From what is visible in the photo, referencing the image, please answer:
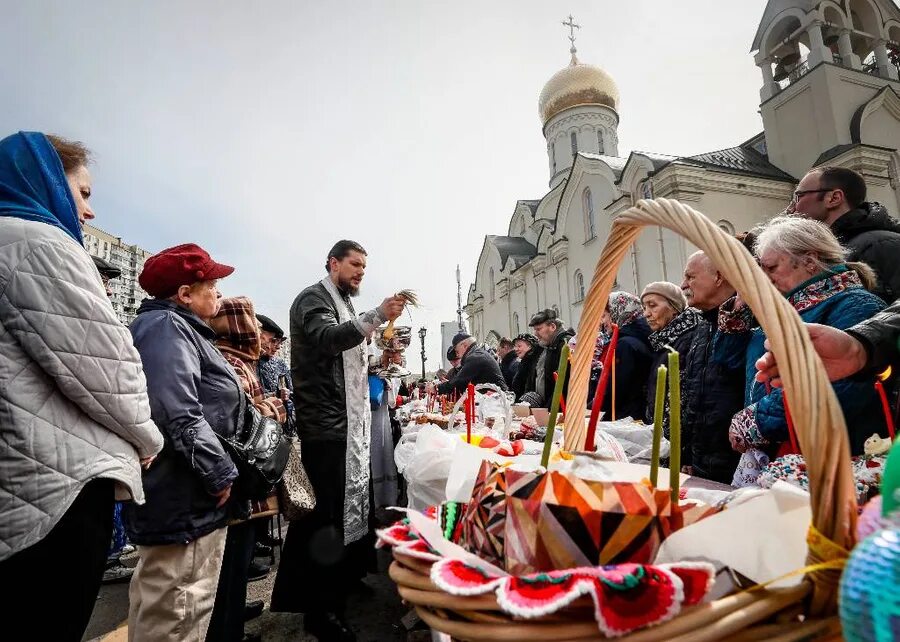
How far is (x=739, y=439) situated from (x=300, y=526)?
2369 millimetres

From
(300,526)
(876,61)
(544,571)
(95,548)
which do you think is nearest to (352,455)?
(300,526)

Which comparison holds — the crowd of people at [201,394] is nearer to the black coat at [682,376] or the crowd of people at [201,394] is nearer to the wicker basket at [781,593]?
the black coat at [682,376]

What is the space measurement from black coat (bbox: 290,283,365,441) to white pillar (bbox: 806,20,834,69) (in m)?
20.7

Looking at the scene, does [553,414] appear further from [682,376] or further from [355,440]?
[355,440]

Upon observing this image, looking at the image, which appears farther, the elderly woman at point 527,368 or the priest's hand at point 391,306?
the elderly woman at point 527,368

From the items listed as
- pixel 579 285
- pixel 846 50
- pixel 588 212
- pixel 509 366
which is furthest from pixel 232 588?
pixel 846 50

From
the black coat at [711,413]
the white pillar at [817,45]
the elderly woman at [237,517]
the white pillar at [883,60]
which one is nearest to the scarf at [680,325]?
the black coat at [711,413]

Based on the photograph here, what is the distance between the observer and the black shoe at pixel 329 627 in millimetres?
2553

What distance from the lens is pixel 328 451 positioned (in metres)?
2.82

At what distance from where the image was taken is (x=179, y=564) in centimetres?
186

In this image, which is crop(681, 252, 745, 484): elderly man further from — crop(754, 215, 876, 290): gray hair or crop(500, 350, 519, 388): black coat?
crop(500, 350, 519, 388): black coat

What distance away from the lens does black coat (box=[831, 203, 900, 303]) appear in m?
2.31

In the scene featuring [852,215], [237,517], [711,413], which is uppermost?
[852,215]

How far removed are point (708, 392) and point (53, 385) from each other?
8.27ft
